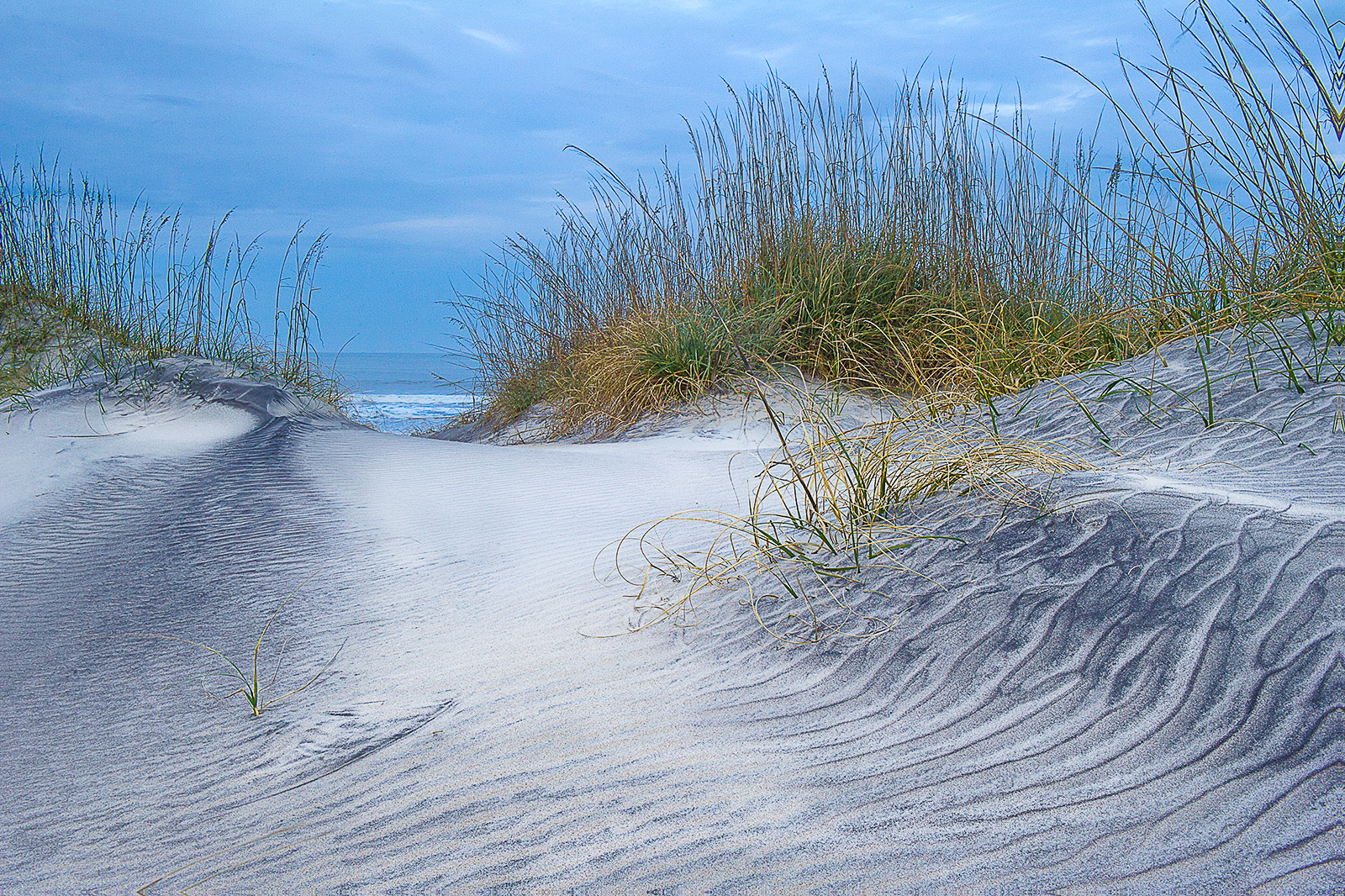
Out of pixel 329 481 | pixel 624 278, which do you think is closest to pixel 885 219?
pixel 624 278

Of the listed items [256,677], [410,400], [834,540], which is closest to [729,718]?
[834,540]

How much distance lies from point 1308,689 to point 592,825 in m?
0.99

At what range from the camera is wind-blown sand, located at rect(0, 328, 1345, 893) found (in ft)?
3.37

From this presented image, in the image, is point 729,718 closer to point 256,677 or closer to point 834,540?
point 834,540

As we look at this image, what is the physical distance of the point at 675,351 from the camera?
4547 mm

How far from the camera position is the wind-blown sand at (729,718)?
103cm

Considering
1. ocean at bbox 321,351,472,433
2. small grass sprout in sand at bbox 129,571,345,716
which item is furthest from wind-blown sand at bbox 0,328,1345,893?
ocean at bbox 321,351,472,433

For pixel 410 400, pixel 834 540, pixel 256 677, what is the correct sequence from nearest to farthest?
pixel 256 677 → pixel 834 540 → pixel 410 400

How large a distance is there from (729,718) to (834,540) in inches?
22.9

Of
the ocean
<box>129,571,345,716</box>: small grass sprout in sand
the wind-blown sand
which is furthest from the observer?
the ocean

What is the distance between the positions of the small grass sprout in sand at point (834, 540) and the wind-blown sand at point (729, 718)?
0.06 m

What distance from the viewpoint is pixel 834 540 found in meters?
1.79

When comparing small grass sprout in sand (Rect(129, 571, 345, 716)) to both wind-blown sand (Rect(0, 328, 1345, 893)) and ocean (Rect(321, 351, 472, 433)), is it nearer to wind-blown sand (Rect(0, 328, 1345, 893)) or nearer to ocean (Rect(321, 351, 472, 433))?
wind-blown sand (Rect(0, 328, 1345, 893))

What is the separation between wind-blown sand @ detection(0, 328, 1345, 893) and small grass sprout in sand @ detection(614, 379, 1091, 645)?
2.3 inches
